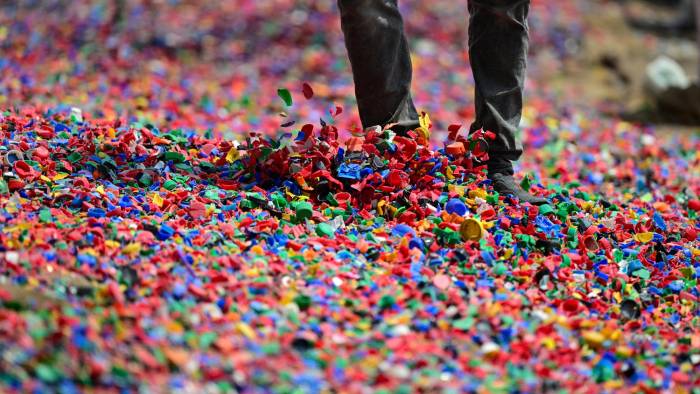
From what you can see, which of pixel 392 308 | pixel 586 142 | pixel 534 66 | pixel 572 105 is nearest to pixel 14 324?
pixel 392 308

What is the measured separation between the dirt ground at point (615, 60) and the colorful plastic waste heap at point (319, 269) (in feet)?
10.8

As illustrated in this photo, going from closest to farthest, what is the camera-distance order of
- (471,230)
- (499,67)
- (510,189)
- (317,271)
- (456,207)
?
1. (317,271)
2. (471,230)
3. (456,207)
4. (510,189)
5. (499,67)

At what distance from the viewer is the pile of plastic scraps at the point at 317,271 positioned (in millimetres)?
2350

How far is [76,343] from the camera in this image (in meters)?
2.25

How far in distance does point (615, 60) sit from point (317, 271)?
6.80 metres

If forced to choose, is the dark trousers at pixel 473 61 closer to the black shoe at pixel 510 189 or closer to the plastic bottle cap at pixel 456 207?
the black shoe at pixel 510 189

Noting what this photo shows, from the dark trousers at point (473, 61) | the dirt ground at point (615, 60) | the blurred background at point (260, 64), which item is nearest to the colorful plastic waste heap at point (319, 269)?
the dark trousers at point (473, 61)

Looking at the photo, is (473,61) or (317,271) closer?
(317,271)

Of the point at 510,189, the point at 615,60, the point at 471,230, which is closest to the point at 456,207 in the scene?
the point at 471,230

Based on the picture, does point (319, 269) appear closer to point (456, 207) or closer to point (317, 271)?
point (317, 271)

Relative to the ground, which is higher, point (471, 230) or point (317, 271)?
point (471, 230)

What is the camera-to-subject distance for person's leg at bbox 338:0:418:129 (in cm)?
361

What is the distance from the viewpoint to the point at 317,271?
2889 millimetres

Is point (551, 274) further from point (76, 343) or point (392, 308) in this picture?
point (76, 343)
